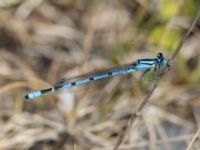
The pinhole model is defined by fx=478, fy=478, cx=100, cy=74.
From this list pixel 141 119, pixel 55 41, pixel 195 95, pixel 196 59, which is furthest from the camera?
pixel 55 41

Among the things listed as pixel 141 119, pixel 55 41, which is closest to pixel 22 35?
pixel 55 41

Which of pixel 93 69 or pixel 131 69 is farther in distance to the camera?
pixel 93 69

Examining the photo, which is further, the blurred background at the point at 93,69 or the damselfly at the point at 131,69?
the blurred background at the point at 93,69

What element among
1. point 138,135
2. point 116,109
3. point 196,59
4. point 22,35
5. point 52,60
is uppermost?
point 22,35

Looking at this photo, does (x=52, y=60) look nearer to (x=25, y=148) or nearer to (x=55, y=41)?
(x=55, y=41)

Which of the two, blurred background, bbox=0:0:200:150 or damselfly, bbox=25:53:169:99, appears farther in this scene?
blurred background, bbox=0:0:200:150

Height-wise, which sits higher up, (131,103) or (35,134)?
(131,103)

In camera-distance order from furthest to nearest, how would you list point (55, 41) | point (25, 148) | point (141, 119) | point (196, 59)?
1. point (55, 41)
2. point (196, 59)
3. point (141, 119)
4. point (25, 148)

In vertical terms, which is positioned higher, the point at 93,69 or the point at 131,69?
the point at 93,69
